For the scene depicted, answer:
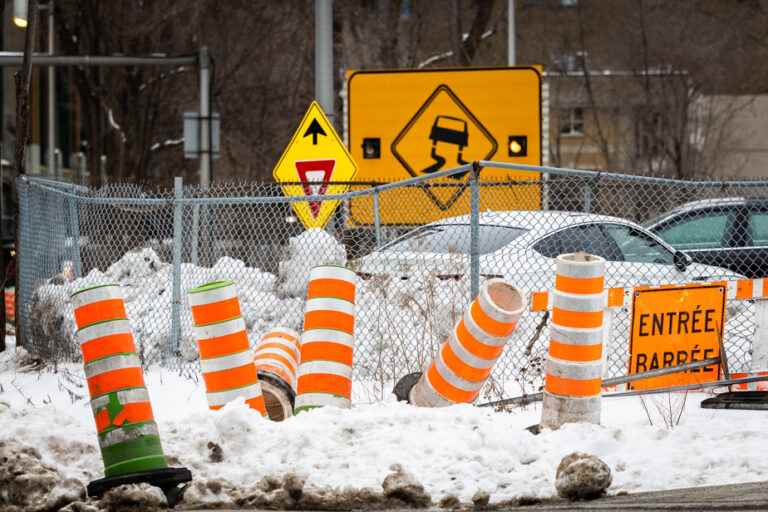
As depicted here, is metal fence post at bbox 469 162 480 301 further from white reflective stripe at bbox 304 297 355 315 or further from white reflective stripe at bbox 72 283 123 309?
white reflective stripe at bbox 72 283 123 309

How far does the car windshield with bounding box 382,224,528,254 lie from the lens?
1192 cm

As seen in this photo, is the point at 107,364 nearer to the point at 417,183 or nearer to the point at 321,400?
the point at 321,400

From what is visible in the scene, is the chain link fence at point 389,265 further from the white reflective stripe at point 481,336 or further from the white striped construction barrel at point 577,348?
the white striped construction barrel at point 577,348

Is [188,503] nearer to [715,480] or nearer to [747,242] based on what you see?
[715,480]

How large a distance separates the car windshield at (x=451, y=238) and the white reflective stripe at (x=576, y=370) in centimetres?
419

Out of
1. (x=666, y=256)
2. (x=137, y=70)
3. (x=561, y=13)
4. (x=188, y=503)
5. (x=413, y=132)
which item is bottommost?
(x=188, y=503)

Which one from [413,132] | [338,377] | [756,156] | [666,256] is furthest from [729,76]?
[338,377]

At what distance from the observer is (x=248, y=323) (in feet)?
40.9

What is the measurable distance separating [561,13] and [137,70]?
27083mm

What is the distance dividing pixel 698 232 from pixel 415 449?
927cm

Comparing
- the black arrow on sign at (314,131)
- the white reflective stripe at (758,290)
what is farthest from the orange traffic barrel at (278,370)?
the black arrow on sign at (314,131)

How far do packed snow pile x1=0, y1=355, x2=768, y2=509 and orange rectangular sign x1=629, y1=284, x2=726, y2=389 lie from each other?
1802 mm

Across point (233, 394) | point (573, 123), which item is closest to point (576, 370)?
point (233, 394)

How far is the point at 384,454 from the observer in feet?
22.0
